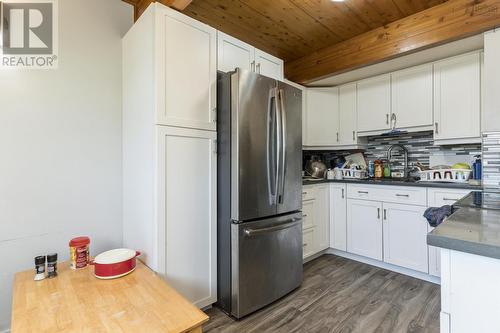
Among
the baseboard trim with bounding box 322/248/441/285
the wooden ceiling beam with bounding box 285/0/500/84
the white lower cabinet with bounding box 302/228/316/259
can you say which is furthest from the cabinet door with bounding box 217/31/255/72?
the baseboard trim with bounding box 322/248/441/285

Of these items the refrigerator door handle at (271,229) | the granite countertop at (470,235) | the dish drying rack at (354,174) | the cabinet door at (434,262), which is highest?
the dish drying rack at (354,174)

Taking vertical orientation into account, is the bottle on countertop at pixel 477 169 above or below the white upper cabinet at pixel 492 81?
below

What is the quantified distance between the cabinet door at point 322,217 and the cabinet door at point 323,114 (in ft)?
2.27

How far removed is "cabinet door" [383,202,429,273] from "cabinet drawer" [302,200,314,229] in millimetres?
742

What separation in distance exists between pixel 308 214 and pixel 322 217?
28 centimetres

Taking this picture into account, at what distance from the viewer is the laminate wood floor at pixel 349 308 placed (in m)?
1.75

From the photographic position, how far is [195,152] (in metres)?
1.82

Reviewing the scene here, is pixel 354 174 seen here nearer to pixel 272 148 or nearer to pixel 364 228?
pixel 364 228

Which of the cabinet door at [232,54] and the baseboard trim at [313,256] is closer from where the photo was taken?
the cabinet door at [232,54]

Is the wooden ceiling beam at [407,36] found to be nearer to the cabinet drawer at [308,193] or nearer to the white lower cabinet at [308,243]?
the cabinet drawer at [308,193]

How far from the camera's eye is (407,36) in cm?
230

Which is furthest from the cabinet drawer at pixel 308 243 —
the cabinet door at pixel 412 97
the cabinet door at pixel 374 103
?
the cabinet door at pixel 412 97

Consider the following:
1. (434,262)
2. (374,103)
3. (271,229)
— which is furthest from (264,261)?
(374,103)

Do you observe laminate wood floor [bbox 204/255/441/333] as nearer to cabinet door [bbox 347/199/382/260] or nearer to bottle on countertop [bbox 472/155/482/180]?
cabinet door [bbox 347/199/382/260]
